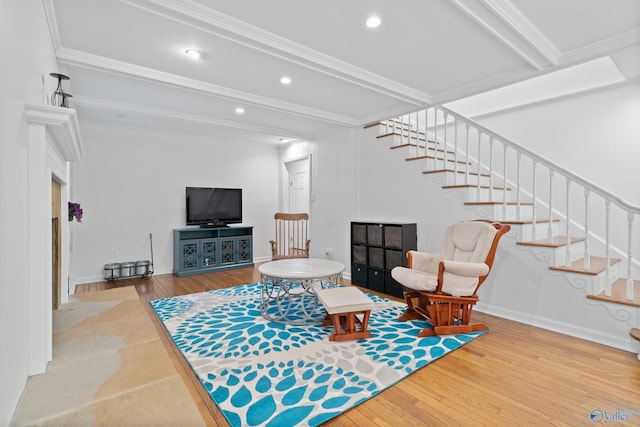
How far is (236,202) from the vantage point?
20.0 ft

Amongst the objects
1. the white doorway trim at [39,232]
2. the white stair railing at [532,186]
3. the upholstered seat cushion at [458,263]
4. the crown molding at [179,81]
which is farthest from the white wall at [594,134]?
the white doorway trim at [39,232]

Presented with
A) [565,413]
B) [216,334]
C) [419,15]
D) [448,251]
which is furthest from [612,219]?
[216,334]

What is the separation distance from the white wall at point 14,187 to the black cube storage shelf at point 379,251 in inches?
135

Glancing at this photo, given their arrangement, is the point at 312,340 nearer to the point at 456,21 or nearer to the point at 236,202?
the point at 456,21

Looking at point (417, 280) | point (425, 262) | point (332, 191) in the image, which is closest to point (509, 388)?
point (417, 280)

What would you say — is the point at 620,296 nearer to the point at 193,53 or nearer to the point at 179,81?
the point at 193,53

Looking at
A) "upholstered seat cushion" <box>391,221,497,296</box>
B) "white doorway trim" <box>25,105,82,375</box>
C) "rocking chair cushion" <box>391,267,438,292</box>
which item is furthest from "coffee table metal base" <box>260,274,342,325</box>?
"white doorway trim" <box>25,105,82,375</box>

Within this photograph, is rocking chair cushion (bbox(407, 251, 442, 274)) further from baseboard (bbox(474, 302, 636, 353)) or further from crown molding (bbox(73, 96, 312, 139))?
crown molding (bbox(73, 96, 312, 139))

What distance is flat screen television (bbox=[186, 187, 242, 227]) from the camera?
5.59m

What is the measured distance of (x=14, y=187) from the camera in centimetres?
146

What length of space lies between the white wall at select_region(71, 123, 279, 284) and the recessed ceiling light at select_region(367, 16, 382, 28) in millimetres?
4327

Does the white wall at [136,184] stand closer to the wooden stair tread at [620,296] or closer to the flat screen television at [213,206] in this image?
the flat screen television at [213,206]

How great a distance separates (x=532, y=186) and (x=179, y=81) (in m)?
4.25

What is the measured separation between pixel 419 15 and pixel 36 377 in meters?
3.35
